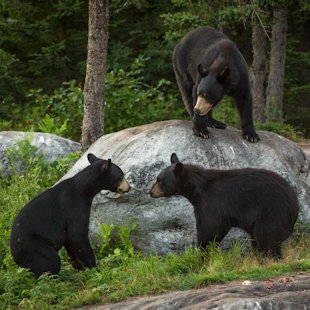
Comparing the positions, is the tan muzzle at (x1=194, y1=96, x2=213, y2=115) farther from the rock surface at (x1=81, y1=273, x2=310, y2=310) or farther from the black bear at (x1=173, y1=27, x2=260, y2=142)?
the rock surface at (x1=81, y1=273, x2=310, y2=310)

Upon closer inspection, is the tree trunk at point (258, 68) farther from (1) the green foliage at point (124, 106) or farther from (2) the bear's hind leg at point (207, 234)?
(2) the bear's hind leg at point (207, 234)

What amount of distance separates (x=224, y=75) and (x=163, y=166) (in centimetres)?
144

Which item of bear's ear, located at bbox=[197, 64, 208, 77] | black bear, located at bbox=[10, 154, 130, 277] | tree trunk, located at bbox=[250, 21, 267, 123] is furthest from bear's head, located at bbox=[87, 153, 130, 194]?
tree trunk, located at bbox=[250, 21, 267, 123]

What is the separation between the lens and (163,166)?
414 inches

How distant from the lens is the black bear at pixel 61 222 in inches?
352

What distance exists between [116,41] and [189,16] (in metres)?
5.94

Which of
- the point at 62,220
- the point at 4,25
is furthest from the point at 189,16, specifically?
the point at 62,220

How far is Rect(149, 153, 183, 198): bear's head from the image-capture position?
30.8ft

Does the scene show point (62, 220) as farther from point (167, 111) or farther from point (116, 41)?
point (116, 41)

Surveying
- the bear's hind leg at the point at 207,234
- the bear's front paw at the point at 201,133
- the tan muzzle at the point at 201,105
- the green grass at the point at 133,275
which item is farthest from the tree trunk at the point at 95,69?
the bear's hind leg at the point at 207,234

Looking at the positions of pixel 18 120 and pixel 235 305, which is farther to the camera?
pixel 18 120

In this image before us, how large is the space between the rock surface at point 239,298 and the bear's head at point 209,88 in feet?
10.6

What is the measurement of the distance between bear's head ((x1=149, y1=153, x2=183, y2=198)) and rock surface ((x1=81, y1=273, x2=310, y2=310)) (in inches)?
77.2

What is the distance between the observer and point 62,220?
9195 millimetres
